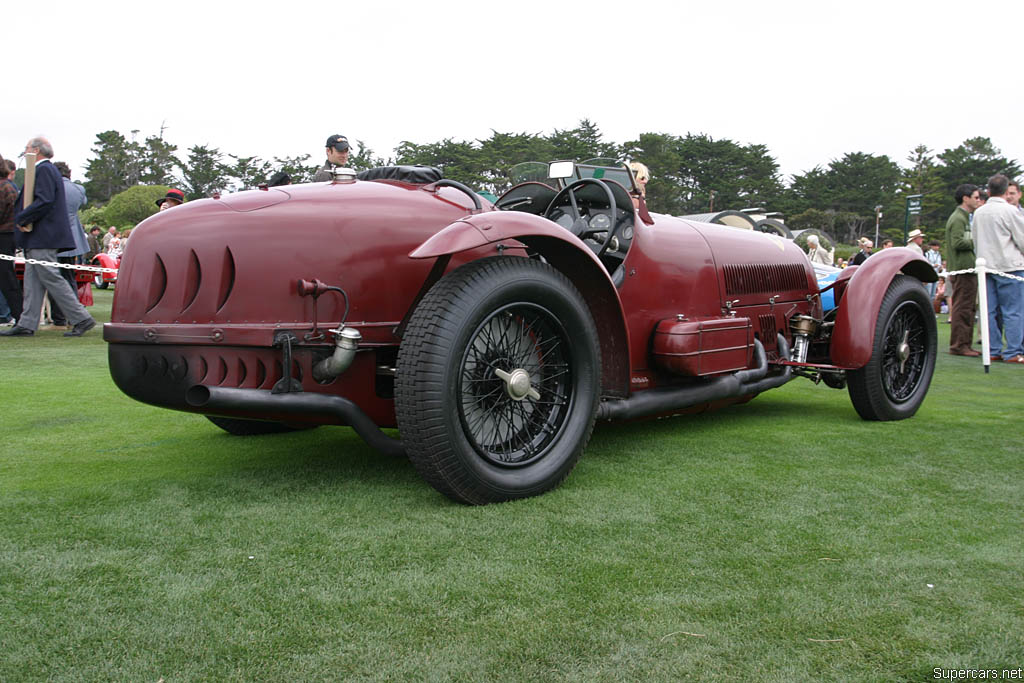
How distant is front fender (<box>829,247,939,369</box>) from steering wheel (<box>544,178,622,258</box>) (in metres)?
1.51

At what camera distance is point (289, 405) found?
2672 mm

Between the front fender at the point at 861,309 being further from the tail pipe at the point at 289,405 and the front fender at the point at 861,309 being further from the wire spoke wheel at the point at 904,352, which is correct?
the tail pipe at the point at 289,405

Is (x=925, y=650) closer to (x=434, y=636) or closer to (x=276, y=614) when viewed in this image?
(x=434, y=636)

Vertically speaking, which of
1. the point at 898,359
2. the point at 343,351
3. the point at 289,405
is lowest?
the point at 898,359

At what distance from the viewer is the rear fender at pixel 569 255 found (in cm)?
274

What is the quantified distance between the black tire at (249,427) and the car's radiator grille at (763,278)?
2378 mm

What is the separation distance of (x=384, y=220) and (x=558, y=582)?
149cm

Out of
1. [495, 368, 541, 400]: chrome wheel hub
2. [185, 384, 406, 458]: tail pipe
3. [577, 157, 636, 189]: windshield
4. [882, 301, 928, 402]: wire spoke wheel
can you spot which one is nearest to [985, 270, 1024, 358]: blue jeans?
[882, 301, 928, 402]: wire spoke wheel

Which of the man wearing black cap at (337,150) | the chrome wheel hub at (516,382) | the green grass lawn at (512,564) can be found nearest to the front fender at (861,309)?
the green grass lawn at (512,564)

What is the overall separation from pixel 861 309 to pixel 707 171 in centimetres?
5594

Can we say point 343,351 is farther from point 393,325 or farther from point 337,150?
point 337,150

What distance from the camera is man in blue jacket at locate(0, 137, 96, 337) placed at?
7.54m

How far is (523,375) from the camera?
2.87 metres

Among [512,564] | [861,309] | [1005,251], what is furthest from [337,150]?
[1005,251]
